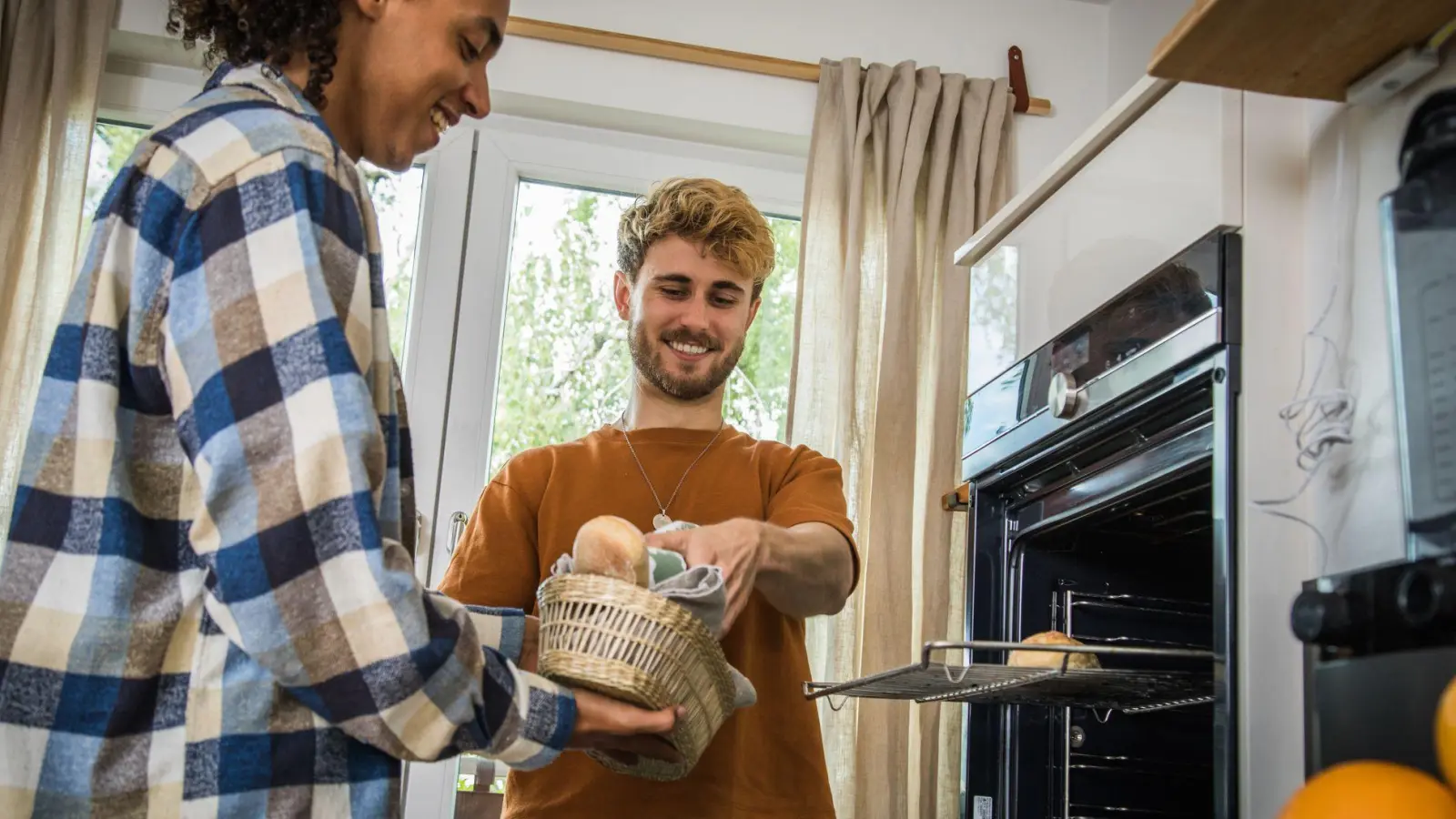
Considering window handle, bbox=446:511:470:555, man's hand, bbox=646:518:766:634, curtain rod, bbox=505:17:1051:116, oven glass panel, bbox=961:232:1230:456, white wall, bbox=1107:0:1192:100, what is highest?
white wall, bbox=1107:0:1192:100

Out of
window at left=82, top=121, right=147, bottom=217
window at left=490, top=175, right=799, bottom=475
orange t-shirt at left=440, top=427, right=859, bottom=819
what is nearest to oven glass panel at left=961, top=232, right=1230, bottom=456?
orange t-shirt at left=440, top=427, right=859, bottom=819

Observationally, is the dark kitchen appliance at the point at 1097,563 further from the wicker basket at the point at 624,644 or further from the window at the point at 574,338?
the window at the point at 574,338

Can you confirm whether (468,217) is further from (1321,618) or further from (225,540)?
(1321,618)

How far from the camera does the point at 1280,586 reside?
1.24 meters

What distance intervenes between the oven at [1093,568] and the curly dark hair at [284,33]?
0.84m

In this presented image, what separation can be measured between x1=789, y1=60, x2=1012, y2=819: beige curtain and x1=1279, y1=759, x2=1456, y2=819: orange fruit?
1661mm

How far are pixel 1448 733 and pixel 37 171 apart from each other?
2.64m

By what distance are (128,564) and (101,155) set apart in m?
2.22

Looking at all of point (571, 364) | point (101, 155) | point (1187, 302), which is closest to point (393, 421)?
point (1187, 302)

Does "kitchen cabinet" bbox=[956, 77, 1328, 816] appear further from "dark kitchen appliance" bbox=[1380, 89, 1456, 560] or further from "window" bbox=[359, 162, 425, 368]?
"window" bbox=[359, 162, 425, 368]

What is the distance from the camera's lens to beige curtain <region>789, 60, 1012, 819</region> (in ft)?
8.68

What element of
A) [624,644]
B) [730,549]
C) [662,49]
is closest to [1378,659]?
[624,644]

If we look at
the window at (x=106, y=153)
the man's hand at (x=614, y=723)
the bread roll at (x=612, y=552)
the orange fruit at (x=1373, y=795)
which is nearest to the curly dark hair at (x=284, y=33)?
the bread roll at (x=612, y=552)

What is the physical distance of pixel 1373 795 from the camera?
900 millimetres
